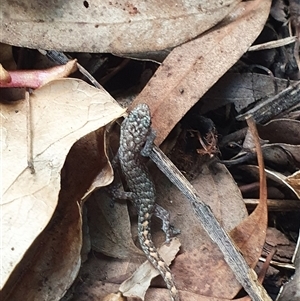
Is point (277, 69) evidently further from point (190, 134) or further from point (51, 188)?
point (51, 188)

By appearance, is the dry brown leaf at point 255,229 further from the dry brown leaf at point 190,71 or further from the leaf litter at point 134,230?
the dry brown leaf at point 190,71

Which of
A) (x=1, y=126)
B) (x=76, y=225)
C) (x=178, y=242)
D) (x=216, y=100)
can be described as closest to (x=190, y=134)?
(x=216, y=100)

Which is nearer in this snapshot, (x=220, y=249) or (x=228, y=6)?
(x=220, y=249)

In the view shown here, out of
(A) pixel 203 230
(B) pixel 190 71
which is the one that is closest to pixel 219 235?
(A) pixel 203 230

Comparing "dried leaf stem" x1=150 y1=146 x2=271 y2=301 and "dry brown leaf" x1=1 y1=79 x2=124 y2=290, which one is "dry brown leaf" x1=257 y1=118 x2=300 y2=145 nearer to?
"dried leaf stem" x1=150 y1=146 x2=271 y2=301

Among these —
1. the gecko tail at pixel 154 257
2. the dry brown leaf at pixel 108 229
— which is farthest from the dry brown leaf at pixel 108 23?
the gecko tail at pixel 154 257
